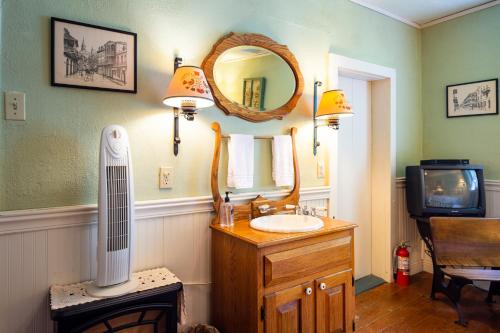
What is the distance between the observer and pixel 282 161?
213 centimetres

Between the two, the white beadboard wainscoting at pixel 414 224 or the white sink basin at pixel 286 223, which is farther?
the white beadboard wainscoting at pixel 414 224

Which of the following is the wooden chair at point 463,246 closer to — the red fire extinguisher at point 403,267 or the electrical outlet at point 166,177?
the red fire extinguisher at point 403,267

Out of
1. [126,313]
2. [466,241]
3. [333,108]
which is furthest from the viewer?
[466,241]

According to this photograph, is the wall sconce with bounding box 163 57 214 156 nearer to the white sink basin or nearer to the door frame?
the white sink basin

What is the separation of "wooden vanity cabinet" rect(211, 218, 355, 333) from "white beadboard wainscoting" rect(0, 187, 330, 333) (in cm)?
13

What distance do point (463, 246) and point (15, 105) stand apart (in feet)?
9.62

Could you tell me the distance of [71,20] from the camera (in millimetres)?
1488

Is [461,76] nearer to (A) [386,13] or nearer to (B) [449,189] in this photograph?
(A) [386,13]

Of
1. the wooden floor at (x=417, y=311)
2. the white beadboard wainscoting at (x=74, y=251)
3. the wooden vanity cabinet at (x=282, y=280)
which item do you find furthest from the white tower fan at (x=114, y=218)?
the wooden floor at (x=417, y=311)

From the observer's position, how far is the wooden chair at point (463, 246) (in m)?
2.30

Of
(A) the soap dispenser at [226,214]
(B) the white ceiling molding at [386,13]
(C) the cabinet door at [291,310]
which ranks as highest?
(B) the white ceiling molding at [386,13]

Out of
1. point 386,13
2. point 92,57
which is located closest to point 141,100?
point 92,57

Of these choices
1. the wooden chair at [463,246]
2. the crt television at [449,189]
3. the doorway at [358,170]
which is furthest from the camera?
the doorway at [358,170]

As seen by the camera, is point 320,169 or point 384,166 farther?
point 384,166
